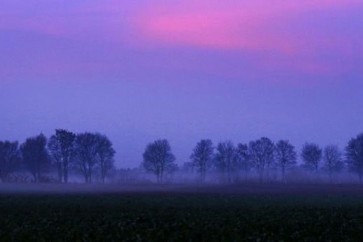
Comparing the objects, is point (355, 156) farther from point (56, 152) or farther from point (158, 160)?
point (56, 152)

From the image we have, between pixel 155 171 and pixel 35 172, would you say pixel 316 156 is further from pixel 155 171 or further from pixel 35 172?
→ pixel 35 172

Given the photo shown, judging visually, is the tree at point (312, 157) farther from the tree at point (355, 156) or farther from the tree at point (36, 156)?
the tree at point (36, 156)

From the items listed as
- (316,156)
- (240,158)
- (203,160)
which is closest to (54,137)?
(203,160)

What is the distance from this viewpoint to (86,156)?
139 m

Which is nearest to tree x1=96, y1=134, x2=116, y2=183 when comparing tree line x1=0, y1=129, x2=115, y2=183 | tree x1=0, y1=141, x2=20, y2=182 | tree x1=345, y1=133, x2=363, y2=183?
tree line x1=0, y1=129, x2=115, y2=183

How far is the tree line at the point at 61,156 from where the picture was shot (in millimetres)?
134500

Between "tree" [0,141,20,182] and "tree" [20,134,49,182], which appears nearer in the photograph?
"tree" [0,141,20,182]

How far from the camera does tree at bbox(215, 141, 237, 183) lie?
153250mm

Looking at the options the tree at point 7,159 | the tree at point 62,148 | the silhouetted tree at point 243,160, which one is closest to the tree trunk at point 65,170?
the tree at point 62,148

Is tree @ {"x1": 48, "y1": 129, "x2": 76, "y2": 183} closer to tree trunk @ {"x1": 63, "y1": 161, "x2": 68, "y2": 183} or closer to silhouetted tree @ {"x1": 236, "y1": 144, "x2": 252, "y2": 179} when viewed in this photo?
tree trunk @ {"x1": 63, "y1": 161, "x2": 68, "y2": 183}

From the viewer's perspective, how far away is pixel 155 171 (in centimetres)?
14112

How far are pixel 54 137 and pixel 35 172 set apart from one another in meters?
9.57

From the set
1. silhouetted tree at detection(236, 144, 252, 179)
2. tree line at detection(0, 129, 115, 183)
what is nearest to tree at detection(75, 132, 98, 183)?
tree line at detection(0, 129, 115, 183)

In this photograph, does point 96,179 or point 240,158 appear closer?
point 96,179
